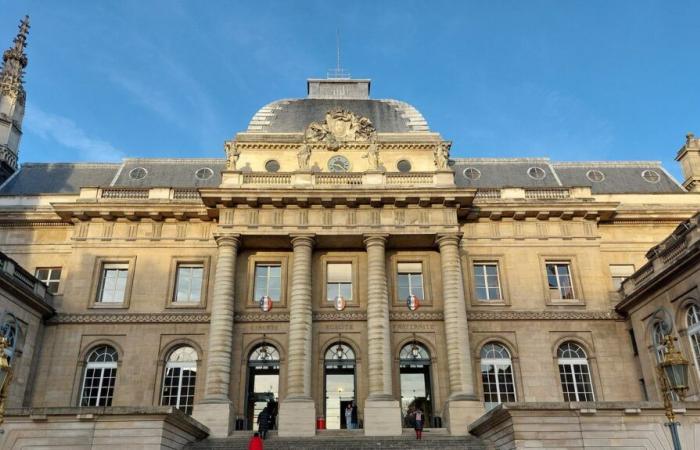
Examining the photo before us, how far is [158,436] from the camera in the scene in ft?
58.7

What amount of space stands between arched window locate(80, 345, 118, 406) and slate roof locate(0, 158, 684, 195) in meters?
10.0

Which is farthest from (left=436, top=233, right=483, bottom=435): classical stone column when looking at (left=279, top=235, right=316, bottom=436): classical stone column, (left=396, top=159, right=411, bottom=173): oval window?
(left=279, top=235, right=316, bottom=436): classical stone column

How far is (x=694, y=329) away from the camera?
22531 mm

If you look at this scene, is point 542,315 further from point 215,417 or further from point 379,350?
point 215,417

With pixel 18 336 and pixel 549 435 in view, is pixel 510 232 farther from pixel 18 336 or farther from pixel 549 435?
pixel 18 336

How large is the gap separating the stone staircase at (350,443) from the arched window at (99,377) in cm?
652

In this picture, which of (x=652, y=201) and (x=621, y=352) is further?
(x=652, y=201)

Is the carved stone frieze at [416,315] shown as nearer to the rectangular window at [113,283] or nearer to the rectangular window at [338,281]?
the rectangular window at [338,281]

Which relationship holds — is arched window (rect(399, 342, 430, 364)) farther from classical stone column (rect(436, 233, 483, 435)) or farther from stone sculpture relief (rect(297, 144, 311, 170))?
stone sculpture relief (rect(297, 144, 311, 170))

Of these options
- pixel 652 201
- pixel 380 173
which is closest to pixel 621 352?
pixel 652 201

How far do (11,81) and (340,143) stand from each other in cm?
2080

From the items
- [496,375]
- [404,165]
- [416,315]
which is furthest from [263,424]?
[404,165]

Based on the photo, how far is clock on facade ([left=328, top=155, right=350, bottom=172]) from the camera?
99.6 feet

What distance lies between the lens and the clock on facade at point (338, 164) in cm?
3036
